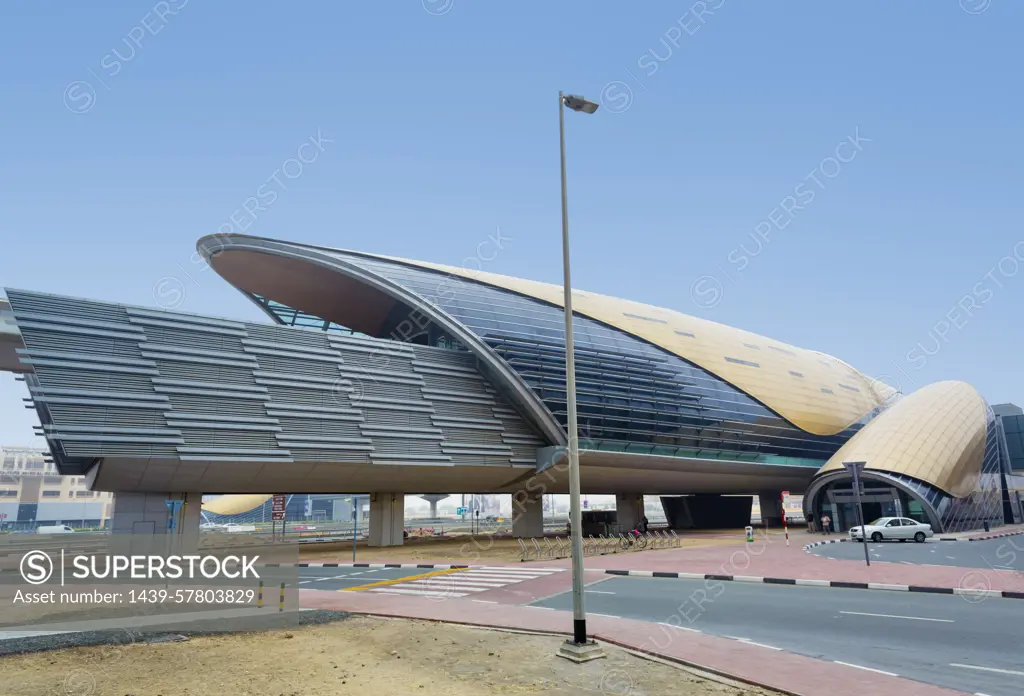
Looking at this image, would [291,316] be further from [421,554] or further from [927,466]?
[927,466]

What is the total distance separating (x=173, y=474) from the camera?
3231 cm

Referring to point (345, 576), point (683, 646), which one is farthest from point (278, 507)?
point (683, 646)

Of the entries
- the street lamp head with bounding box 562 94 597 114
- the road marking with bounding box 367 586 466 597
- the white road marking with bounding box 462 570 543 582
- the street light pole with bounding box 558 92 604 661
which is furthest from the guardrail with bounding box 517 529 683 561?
the street lamp head with bounding box 562 94 597 114

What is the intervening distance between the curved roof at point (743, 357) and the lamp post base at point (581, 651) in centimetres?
3623

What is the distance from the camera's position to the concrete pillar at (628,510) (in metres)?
55.8

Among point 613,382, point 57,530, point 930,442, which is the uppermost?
point 613,382

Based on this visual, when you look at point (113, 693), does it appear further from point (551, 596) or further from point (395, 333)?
point (395, 333)

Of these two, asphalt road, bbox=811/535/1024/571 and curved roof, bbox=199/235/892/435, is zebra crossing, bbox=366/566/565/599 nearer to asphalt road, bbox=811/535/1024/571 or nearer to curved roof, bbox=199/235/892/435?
asphalt road, bbox=811/535/1024/571

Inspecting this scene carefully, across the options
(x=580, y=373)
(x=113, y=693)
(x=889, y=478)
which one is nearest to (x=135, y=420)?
(x=113, y=693)

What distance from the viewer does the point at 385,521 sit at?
1699 inches

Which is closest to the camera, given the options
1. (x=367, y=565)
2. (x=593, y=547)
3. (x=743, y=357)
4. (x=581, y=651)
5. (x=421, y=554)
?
(x=581, y=651)

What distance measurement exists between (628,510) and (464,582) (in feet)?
120

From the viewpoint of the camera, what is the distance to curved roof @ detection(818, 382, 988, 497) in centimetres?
4553

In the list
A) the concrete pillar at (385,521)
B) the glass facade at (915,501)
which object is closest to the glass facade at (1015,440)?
the glass facade at (915,501)
